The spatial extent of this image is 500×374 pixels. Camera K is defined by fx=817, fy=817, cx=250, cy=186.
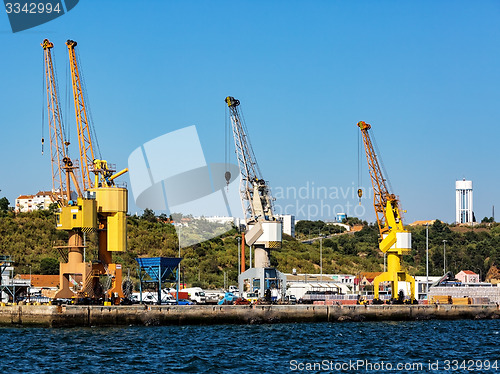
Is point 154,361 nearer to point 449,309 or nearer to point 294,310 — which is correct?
point 294,310

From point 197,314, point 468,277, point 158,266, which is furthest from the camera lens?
point 468,277

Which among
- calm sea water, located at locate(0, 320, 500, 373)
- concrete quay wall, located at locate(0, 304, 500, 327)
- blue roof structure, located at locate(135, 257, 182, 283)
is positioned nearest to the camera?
calm sea water, located at locate(0, 320, 500, 373)

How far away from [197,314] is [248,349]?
21375 mm

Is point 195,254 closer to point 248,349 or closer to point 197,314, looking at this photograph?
point 197,314

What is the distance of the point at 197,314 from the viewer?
80.9 metres

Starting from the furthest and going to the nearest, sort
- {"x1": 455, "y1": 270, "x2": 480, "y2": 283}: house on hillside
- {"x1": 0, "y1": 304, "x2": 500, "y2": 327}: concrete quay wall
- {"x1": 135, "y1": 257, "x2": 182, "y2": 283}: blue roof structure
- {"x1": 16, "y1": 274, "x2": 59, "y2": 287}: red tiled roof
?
{"x1": 455, "y1": 270, "x2": 480, "y2": 283}: house on hillside
{"x1": 16, "y1": 274, "x2": 59, "y2": 287}: red tiled roof
{"x1": 135, "y1": 257, "x2": 182, "y2": 283}: blue roof structure
{"x1": 0, "y1": 304, "x2": 500, "y2": 327}: concrete quay wall

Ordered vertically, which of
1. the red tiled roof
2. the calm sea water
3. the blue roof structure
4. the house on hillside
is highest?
the blue roof structure

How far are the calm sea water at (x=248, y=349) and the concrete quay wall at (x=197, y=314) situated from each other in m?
1.77

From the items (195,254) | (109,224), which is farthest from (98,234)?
(195,254)

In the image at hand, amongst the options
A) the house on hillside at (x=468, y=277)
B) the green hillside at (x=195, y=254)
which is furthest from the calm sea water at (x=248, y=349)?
the house on hillside at (x=468, y=277)

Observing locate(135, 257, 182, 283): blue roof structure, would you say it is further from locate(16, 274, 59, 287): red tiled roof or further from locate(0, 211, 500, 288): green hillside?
locate(0, 211, 500, 288): green hillside

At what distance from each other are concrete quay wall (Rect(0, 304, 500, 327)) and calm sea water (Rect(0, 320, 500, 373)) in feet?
5.80

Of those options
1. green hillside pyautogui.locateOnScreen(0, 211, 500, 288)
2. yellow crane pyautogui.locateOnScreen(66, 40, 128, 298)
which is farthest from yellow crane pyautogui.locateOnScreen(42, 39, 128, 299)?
green hillside pyautogui.locateOnScreen(0, 211, 500, 288)

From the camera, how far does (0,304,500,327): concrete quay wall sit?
253 ft
